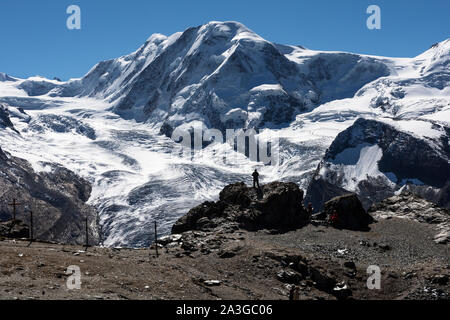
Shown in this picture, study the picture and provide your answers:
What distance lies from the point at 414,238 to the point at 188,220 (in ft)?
58.8

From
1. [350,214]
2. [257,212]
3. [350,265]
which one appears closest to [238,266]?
[350,265]

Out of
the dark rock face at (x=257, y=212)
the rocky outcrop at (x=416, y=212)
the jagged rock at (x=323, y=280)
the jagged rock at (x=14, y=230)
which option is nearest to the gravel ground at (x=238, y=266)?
the jagged rock at (x=323, y=280)

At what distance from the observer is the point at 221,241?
52.4 m

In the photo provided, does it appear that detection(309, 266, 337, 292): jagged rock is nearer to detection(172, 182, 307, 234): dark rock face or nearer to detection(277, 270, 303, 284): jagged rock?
detection(277, 270, 303, 284): jagged rock

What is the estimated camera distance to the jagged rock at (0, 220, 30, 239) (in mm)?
54312

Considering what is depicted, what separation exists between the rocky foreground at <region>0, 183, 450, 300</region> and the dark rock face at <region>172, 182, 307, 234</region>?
9 centimetres

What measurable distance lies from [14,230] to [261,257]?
19.7m

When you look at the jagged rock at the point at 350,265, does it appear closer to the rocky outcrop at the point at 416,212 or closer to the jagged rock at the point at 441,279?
the jagged rock at the point at 441,279

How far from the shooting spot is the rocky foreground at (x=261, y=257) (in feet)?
→ 130
